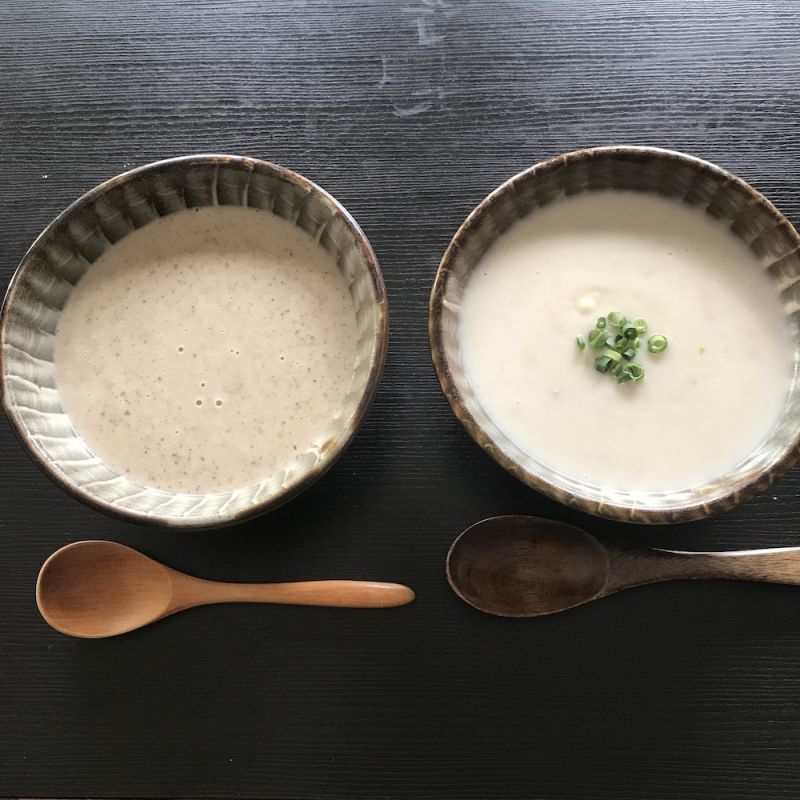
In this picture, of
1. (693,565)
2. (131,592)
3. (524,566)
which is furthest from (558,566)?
(131,592)

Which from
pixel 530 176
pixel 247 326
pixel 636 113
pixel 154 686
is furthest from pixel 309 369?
pixel 636 113

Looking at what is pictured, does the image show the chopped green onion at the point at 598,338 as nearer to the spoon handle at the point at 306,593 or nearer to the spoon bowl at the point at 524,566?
the spoon bowl at the point at 524,566

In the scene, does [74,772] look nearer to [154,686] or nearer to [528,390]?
[154,686]

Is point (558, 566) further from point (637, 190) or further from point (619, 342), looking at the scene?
point (637, 190)

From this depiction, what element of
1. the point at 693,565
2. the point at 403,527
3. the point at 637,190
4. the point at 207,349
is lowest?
the point at 693,565

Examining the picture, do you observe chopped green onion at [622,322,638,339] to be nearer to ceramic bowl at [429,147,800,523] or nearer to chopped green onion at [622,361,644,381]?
chopped green onion at [622,361,644,381]

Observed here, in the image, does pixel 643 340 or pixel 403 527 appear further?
pixel 403 527
